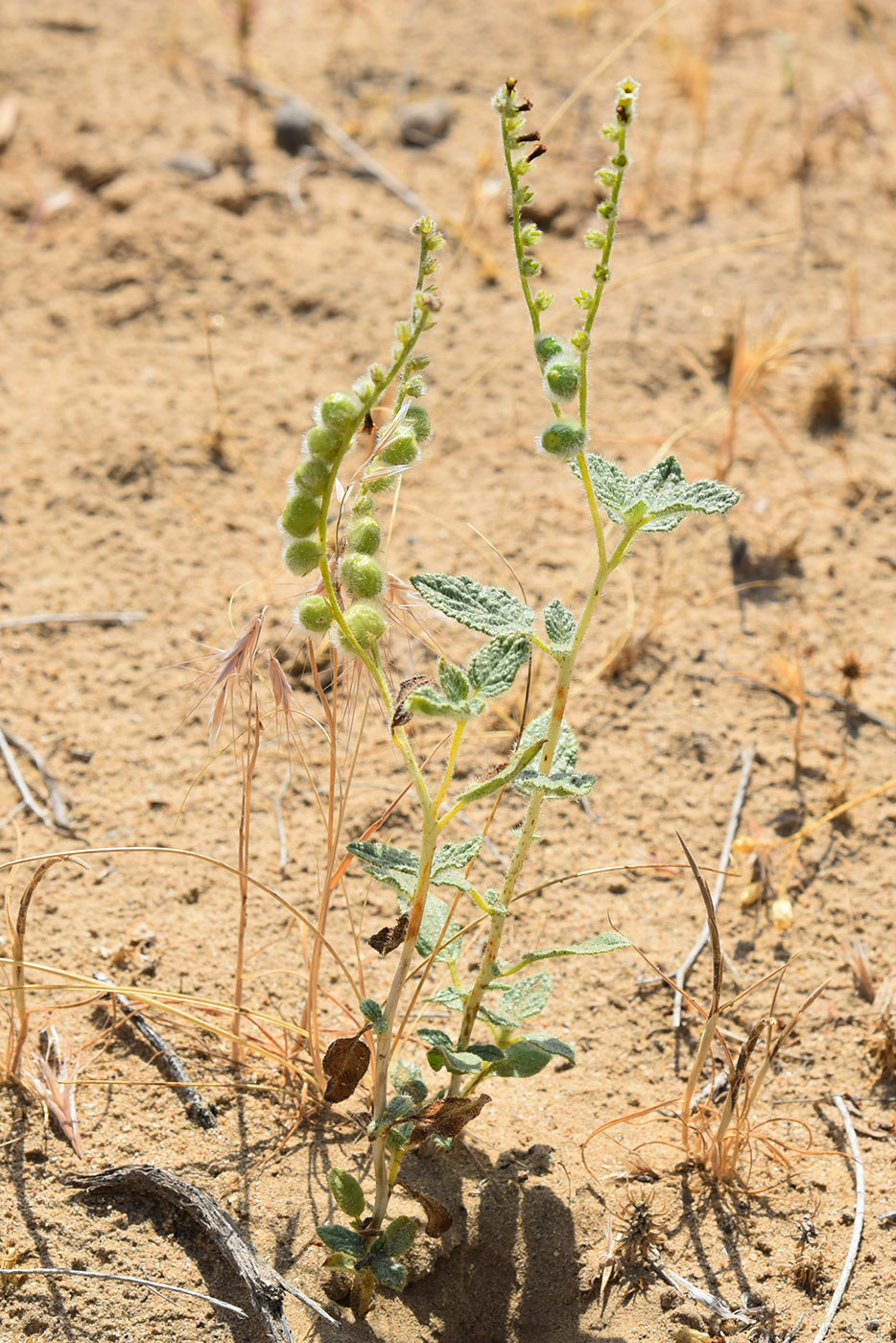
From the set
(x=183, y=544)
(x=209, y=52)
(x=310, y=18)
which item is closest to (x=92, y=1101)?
(x=183, y=544)

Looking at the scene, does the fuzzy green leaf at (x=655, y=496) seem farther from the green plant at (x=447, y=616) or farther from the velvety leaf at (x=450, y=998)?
the velvety leaf at (x=450, y=998)

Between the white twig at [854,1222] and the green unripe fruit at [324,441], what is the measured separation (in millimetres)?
1305

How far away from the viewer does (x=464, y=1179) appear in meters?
1.78

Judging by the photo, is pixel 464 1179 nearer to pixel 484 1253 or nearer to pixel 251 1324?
pixel 484 1253

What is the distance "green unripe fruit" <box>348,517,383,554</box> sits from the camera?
4.43 ft

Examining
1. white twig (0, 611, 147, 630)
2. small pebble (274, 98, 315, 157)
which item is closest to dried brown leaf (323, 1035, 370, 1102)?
white twig (0, 611, 147, 630)

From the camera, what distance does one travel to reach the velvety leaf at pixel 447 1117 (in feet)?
4.91

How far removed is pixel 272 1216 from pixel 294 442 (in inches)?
74.5

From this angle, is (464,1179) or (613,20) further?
(613,20)

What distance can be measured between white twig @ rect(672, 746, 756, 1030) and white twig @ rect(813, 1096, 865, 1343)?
280 millimetres

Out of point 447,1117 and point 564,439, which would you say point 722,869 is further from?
point 564,439

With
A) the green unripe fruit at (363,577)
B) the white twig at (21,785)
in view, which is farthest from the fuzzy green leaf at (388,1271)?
the white twig at (21,785)

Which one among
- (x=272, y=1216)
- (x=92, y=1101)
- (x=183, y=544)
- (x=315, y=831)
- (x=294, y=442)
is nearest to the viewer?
(x=272, y=1216)

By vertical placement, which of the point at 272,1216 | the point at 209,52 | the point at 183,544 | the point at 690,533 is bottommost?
the point at 272,1216
